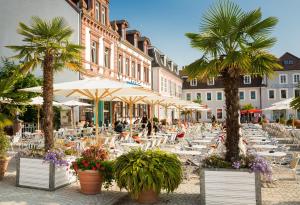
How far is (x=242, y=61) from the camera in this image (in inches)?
249

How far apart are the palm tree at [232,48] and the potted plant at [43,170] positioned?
365 centimetres

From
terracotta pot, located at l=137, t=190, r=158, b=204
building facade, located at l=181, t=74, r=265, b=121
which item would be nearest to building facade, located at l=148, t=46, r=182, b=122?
building facade, located at l=181, t=74, r=265, b=121

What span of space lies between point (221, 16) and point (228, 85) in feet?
4.75

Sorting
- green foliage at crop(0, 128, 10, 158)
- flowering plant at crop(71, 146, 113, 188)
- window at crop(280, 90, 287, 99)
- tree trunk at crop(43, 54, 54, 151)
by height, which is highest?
window at crop(280, 90, 287, 99)

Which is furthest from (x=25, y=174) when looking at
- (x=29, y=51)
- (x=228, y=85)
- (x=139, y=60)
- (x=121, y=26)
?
(x=139, y=60)

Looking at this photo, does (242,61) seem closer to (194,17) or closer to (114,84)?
(194,17)

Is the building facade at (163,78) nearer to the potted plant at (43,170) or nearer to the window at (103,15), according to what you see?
the window at (103,15)

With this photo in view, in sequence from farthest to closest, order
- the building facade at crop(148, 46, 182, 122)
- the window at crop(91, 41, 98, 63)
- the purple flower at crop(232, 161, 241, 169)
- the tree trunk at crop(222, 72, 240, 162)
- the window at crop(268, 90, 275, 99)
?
the window at crop(268, 90, 275, 99)
the building facade at crop(148, 46, 182, 122)
the window at crop(91, 41, 98, 63)
the tree trunk at crop(222, 72, 240, 162)
the purple flower at crop(232, 161, 241, 169)

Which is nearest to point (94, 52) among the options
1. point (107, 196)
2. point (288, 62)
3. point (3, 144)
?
point (3, 144)

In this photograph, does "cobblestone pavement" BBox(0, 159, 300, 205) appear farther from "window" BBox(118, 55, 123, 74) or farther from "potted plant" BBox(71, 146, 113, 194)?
"window" BBox(118, 55, 123, 74)

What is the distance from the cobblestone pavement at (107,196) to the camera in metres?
6.45

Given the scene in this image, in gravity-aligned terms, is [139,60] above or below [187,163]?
above

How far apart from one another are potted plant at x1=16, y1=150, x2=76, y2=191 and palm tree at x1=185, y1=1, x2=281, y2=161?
Result: 3.65m

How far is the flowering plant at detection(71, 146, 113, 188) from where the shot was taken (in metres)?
7.00
